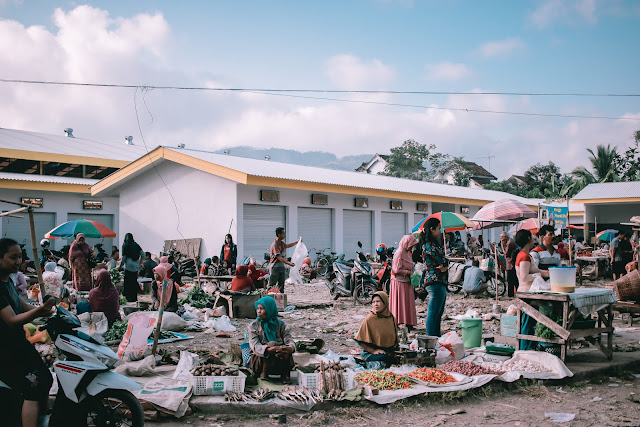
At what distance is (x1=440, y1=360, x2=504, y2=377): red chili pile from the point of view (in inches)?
226

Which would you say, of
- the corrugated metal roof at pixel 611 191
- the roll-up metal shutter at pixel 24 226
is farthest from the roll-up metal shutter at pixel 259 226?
the corrugated metal roof at pixel 611 191

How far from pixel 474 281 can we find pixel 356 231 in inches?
373

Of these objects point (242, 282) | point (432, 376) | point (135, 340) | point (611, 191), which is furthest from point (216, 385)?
point (611, 191)

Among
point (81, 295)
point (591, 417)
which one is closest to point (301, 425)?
point (591, 417)

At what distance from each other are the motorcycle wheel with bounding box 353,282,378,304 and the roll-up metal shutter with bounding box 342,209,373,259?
8874 mm

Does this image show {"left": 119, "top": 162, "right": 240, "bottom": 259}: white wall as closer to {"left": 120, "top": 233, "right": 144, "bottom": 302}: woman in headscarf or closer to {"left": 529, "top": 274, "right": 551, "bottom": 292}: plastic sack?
{"left": 120, "top": 233, "right": 144, "bottom": 302}: woman in headscarf

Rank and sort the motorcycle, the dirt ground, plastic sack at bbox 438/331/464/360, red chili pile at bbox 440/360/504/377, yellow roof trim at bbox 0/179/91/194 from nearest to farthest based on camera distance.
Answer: the dirt ground → red chili pile at bbox 440/360/504/377 → plastic sack at bbox 438/331/464/360 → the motorcycle → yellow roof trim at bbox 0/179/91/194

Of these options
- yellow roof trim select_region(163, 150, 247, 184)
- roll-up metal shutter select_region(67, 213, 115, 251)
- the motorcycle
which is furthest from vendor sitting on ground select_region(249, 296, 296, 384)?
roll-up metal shutter select_region(67, 213, 115, 251)

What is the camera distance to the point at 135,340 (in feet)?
21.7

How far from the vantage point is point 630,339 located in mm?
8008

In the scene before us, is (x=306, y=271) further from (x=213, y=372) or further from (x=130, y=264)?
(x=213, y=372)

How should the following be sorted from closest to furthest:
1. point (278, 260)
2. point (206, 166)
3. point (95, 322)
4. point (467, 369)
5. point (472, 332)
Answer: point (467, 369)
point (472, 332)
point (95, 322)
point (278, 260)
point (206, 166)

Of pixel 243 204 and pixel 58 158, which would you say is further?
pixel 58 158

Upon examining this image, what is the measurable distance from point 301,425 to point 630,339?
6.04 metres
